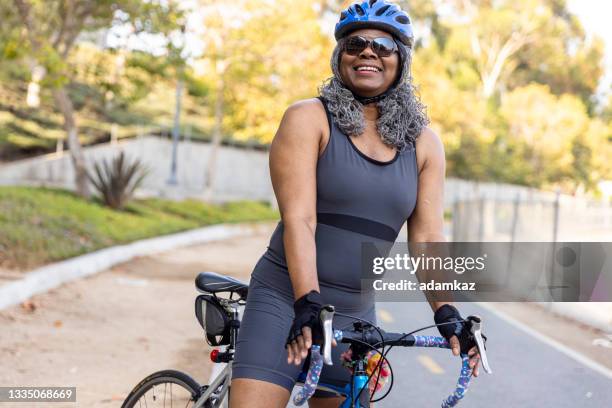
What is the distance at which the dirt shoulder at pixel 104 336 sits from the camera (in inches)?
283

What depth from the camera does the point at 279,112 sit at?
116 ft

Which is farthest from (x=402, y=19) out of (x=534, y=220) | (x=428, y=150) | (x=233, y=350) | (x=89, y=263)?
(x=534, y=220)

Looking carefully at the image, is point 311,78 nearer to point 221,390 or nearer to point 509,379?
point 509,379

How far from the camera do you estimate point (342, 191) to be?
294 centimetres

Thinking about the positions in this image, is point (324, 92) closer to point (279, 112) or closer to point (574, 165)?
point (279, 112)

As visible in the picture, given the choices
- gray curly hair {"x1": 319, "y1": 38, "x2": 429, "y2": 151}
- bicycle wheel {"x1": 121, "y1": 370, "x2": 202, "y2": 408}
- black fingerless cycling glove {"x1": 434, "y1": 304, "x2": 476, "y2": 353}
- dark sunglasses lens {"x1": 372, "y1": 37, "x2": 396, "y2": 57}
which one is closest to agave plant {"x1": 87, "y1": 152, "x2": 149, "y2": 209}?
bicycle wheel {"x1": 121, "y1": 370, "x2": 202, "y2": 408}

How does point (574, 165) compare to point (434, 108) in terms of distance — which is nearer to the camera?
point (434, 108)

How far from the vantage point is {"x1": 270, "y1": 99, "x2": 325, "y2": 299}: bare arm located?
9.32 feet

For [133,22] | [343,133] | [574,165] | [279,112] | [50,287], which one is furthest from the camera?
[574,165]

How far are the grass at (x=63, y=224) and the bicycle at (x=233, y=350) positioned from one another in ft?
30.6

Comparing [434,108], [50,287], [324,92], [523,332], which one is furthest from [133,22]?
[434,108]

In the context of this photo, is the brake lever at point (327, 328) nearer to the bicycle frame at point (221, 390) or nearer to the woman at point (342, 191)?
the woman at point (342, 191)

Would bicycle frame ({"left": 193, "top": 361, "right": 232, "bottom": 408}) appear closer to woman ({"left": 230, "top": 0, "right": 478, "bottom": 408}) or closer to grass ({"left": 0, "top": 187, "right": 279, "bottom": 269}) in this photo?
woman ({"left": 230, "top": 0, "right": 478, "bottom": 408})

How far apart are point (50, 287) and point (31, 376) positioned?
5.22m
